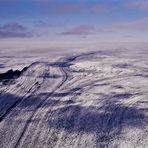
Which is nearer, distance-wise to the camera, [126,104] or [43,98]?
[126,104]

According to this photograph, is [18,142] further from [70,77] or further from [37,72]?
[37,72]

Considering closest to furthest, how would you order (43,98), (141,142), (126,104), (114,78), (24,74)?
(141,142) → (126,104) → (43,98) → (114,78) → (24,74)

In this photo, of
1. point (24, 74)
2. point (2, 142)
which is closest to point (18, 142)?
point (2, 142)

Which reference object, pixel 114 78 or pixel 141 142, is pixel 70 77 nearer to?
pixel 114 78

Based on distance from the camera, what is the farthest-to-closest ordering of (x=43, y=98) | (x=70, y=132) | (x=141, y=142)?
(x=43, y=98), (x=70, y=132), (x=141, y=142)

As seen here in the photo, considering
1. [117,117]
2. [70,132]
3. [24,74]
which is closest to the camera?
[70,132]

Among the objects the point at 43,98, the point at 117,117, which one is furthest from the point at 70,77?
the point at 117,117
